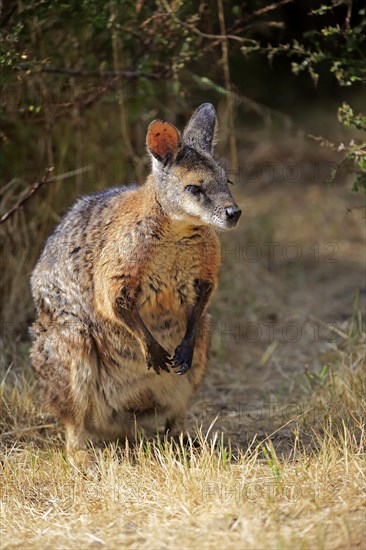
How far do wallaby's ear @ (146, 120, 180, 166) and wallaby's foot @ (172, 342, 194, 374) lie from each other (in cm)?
103

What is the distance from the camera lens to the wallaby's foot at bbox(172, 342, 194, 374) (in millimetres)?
4891

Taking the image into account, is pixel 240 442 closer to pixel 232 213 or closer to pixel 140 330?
pixel 140 330

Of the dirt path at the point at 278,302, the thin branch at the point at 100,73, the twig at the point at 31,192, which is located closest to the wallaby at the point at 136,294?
the twig at the point at 31,192

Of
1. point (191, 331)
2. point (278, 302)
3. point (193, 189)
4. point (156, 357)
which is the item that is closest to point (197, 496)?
point (156, 357)

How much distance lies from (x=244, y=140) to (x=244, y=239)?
218 cm

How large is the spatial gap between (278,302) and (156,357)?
3.23m

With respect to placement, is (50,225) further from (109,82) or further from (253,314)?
(253,314)

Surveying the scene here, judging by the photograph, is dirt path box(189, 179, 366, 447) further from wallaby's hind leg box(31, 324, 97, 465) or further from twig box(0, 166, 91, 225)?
twig box(0, 166, 91, 225)

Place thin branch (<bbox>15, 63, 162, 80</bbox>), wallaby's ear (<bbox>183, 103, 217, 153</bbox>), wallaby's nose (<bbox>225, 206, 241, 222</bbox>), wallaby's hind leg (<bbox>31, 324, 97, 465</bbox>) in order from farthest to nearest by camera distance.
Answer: thin branch (<bbox>15, 63, 162, 80</bbox>) → wallaby's hind leg (<bbox>31, 324, 97, 465</bbox>) → wallaby's ear (<bbox>183, 103, 217, 153</bbox>) → wallaby's nose (<bbox>225, 206, 241, 222</bbox>)

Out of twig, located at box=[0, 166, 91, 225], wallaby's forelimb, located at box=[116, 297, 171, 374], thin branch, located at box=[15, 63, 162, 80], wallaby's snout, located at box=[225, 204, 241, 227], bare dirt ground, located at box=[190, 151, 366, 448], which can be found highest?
thin branch, located at box=[15, 63, 162, 80]

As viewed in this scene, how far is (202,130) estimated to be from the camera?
4.88m

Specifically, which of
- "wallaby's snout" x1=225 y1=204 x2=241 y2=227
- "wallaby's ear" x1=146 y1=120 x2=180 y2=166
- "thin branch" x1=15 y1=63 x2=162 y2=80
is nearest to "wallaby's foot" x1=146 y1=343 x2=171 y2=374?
"wallaby's snout" x1=225 y1=204 x2=241 y2=227

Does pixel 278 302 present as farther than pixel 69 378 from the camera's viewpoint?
Yes

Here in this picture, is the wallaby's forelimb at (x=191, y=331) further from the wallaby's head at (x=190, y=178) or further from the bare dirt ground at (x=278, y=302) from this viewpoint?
the bare dirt ground at (x=278, y=302)
